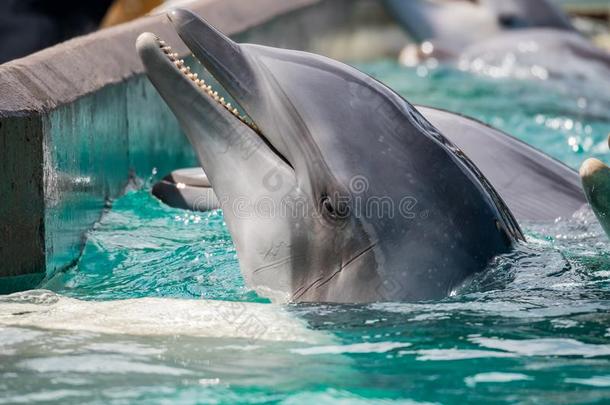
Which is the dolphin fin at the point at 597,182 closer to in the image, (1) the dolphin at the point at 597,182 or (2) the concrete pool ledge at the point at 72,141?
(1) the dolphin at the point at 597,182

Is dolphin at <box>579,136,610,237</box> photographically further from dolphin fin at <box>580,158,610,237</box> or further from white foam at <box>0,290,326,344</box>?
white foam at <box>0,290,326,344</box>

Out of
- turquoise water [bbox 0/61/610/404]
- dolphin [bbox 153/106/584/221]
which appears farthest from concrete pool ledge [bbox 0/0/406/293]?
dolphin [bbox 153/106/584/221]

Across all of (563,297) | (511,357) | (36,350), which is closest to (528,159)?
(563,297)

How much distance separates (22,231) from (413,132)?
170 centimetres

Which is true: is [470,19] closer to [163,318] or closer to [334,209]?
[334,209]

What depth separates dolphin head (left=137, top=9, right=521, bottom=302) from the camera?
4277mm

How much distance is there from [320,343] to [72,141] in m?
2.31

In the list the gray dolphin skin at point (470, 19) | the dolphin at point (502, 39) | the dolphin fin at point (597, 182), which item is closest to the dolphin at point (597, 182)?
the dolphin fin at point (597, 182)

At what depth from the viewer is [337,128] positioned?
4.41m

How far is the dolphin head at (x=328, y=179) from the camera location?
14.0 feet

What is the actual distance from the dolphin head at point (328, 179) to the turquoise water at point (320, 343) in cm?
13

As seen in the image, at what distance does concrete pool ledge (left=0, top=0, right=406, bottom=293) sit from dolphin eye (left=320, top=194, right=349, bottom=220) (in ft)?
4.43

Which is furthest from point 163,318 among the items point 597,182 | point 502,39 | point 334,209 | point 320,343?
point 502,39

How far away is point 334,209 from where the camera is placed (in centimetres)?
429
